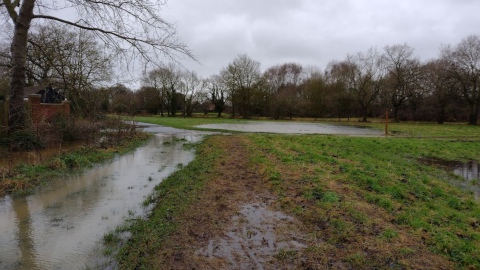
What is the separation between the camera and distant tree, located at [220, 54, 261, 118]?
55.2 meters

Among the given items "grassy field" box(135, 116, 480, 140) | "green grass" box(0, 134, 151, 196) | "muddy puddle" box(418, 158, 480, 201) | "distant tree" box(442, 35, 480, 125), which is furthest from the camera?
"distant tree" box(442, 35, 480, 125)

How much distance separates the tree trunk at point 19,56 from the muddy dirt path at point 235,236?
749 centimetres

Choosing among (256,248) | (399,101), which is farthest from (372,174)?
(399,101)

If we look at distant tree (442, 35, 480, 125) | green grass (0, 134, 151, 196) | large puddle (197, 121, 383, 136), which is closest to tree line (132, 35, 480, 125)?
distant tree (442, 35, 480, 125)

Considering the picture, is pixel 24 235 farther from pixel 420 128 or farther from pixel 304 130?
pixel 420 128

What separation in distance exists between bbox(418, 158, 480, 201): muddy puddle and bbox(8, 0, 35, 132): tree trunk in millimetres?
13159

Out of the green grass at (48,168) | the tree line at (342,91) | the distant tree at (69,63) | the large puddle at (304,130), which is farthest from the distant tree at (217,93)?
the green grass at (48,168)

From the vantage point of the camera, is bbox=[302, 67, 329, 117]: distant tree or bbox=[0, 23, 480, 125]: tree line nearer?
bbox=[0, 23, 480, 125]: tree line

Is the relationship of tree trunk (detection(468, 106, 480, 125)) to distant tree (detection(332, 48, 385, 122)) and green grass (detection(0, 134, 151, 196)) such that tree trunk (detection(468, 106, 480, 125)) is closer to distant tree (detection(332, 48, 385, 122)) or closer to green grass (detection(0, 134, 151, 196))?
distant tree (detection(332, 48, 385, 122))

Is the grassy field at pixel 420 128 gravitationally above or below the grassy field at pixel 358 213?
above

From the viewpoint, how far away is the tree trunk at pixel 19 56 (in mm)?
9477

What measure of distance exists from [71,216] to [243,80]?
51793 mm

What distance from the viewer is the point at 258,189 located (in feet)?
23.1

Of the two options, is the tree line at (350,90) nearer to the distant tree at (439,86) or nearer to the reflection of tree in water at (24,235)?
the distant tree at (439,86)
